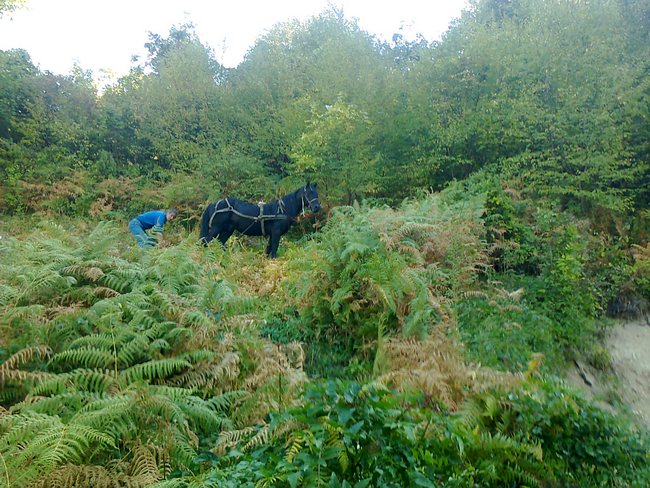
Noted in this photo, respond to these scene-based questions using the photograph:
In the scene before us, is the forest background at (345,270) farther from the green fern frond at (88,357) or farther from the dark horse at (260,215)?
the dark horse at (260,215)

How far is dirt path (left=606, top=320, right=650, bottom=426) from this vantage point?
196 inches

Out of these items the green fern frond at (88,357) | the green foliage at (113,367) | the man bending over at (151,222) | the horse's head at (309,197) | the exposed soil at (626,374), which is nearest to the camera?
the green foliage at (113,367)

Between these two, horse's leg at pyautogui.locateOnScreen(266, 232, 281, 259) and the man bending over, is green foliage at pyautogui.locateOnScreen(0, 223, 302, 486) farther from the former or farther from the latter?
horse's leg at pyautogui.locateOnScreen(266, 232, 281, 259)

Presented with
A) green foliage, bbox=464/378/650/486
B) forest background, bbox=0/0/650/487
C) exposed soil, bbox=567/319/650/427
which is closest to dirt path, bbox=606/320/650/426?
exposed soil, bbox=567/319/650/427

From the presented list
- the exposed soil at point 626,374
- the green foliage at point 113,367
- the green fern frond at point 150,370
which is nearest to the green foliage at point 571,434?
the green foliage at point 113,367

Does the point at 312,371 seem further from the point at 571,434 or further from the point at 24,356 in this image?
the point at 24,356

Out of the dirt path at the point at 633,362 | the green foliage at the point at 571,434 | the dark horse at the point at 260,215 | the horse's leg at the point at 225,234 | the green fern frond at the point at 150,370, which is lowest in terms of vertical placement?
the dirt path at the point at 633,362

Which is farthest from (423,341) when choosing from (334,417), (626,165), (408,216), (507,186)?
(626,165)

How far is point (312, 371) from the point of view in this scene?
4480 millimetres

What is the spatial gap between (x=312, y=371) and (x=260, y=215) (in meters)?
5.41

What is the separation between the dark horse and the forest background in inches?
21.8

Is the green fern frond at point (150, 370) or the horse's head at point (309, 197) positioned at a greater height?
the horse's head at point (309, 197)

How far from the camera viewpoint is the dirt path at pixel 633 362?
196 inches

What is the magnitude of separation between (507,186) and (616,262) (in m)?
3.05
